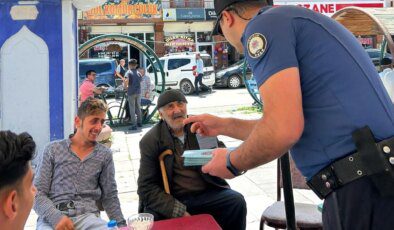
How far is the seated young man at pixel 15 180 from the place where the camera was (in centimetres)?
114

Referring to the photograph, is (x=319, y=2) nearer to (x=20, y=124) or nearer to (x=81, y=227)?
(x=20, y=124)

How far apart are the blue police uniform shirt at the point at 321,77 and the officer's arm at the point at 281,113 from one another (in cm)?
3

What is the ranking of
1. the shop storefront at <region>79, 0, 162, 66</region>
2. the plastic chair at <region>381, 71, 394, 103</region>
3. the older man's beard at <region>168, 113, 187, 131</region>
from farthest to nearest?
the shop storefront at <region>79, 0, 162, 66</region> < the plastic chair at <region>381, 71, 394, 103</region> < the older man's beard at <region>168, 113, 187, 131</region>

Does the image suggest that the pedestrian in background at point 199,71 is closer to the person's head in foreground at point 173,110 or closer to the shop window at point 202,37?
the shop window at point 202,37

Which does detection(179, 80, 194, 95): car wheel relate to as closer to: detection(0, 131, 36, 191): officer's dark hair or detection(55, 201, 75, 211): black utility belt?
detection(55, 201, 75, 211): black utility belt

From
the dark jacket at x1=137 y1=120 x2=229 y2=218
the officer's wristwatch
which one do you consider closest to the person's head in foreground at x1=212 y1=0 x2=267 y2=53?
the officer's wristwatch

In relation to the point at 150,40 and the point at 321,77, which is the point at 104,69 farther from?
the point at 321,77

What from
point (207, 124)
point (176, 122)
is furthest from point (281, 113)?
point (176, 122)

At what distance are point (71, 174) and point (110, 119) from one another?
8.11m

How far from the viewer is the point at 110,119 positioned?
1084 cm

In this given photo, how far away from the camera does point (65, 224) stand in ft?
8.34

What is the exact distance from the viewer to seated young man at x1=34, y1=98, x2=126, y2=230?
2.72 m

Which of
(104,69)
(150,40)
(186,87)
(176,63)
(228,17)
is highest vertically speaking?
(150,40)

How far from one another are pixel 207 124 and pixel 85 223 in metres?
1.22
